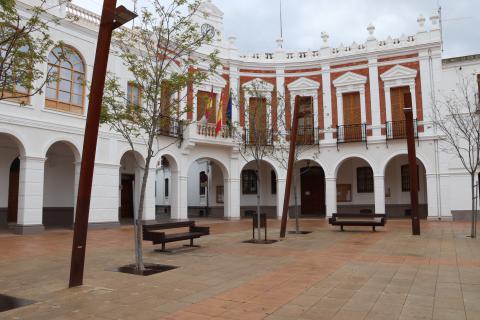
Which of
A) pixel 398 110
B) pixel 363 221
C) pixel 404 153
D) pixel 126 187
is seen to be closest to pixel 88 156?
pixel 363 221

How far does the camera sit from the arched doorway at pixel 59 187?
61.6ft

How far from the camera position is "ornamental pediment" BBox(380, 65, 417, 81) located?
22.2 meters

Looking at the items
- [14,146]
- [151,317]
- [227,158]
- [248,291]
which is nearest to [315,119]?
[227,158]

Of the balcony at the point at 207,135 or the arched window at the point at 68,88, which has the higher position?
the arched window at the point at 68,88

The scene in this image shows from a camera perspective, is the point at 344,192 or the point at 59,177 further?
the point at 344,192

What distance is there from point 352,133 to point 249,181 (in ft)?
25.6

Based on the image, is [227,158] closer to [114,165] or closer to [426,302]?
[114,165]

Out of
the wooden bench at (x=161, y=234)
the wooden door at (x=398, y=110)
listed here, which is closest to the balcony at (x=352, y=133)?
the wooden door at (x=398, y=110)

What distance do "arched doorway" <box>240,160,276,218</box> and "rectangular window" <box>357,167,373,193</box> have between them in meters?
5.09

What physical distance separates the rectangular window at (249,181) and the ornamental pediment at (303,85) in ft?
20.6

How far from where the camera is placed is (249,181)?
27703 millimetres

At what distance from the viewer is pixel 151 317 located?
5.06m

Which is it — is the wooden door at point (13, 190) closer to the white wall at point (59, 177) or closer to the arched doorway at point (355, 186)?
the white wall at point (59, 177)

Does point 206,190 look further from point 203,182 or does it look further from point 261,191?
point 261,191
